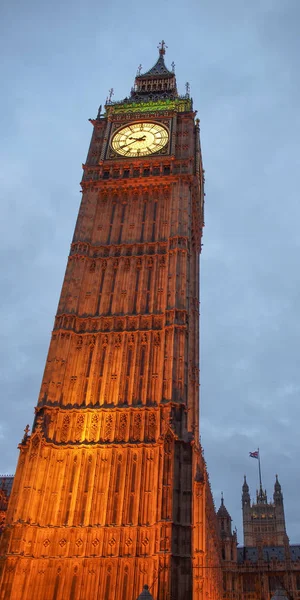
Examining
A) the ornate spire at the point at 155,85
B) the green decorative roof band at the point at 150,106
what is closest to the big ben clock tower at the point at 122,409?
the green decorative roof band at the point at 150,106

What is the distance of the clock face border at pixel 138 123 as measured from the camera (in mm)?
50250

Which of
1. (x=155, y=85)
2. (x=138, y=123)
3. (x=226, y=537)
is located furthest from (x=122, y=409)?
(x=226, y=537)

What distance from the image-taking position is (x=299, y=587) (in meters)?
79.2

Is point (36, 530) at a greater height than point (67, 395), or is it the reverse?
point (67, 395)

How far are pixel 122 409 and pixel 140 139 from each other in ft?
90.2

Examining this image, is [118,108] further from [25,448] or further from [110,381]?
[25,448]

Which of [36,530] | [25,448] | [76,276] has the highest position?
Result: [76,276]

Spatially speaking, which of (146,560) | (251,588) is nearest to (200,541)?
(146,560)

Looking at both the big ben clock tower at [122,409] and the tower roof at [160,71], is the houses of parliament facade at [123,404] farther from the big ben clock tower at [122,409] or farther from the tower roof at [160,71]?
the tower roof at [160,71]

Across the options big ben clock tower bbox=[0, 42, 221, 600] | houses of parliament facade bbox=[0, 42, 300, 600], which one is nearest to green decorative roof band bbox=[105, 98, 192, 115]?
houses of parliament facade bbox=[0, 42, 300, 600]

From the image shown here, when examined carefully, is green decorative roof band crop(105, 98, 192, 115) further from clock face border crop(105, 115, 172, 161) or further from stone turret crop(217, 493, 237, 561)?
stone turret crop(217, 493, 237, 561)

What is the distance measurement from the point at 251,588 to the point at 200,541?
48704mm

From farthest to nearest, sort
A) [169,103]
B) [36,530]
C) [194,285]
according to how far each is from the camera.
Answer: [169,103], [194,285], [36,530]

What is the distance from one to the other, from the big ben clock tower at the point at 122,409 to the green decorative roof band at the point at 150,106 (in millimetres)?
3131
